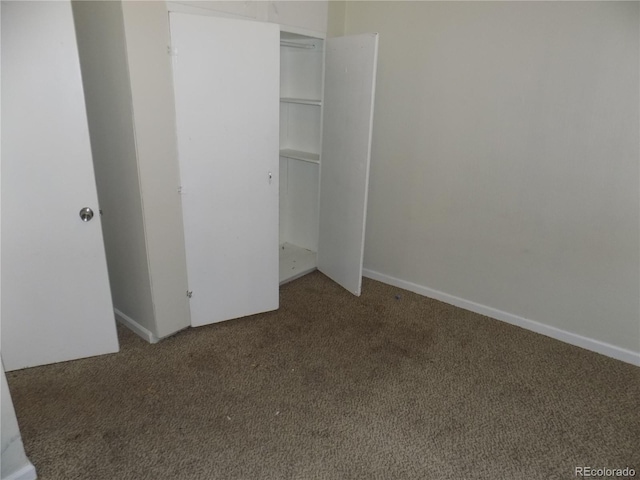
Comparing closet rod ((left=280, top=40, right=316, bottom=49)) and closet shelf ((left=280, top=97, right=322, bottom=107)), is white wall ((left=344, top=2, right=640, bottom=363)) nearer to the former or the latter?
closet rod ((left=280, top=40, right=316, bottom=49))

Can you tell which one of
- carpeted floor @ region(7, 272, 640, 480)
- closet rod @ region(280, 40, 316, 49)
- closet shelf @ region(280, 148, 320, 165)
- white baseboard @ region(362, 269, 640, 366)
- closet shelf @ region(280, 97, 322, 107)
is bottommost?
carpeted floor @ region(7, 272, 640, 480)

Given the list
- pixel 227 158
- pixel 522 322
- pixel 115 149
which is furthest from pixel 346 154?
pixel 522 322

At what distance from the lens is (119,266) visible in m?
2.90

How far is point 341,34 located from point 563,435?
3012mm

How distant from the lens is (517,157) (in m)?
2.90

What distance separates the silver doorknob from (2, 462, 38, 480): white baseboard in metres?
1.15

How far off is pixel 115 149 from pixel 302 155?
5.32 ft

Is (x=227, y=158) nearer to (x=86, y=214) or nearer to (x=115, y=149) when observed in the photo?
(x=115, y=149)

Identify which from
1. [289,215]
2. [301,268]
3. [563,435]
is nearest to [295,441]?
[563,435]

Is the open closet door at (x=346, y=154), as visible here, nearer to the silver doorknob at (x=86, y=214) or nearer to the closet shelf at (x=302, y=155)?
the closet shelf at (x=302, y=155)

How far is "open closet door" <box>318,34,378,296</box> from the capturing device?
3033mm

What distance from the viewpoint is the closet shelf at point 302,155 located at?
367 cm

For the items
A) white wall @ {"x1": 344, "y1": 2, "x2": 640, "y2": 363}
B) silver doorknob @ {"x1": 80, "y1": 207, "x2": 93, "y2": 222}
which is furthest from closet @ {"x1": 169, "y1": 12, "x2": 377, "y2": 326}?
silver doorknob @ {"x1": 80, "y1": 207, "x2": 93, "y2": 222}

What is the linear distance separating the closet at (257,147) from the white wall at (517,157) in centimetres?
38
